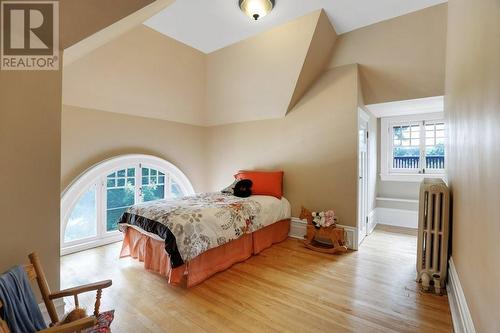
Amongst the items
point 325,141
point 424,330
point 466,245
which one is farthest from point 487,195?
point 325,141

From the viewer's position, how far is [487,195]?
1.02m

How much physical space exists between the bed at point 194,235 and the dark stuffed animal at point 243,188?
0.93ft

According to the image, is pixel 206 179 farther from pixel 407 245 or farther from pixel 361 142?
pixel 407 245

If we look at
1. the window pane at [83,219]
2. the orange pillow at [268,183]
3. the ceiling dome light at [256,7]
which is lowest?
the window pane at [83,219]

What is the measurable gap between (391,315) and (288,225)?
195 centimetres

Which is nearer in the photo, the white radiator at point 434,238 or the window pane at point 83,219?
the white radiator at point 434,238

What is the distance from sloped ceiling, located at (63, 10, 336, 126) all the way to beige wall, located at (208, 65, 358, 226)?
220mm

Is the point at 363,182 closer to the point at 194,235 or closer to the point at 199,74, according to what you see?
the point at 194,235

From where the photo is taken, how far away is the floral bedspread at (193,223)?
83.1 inches

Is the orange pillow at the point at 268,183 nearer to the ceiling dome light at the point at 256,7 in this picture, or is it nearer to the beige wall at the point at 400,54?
the beige wall at the point at 400,54

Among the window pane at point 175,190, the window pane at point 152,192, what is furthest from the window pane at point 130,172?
the window pane at point 175,190

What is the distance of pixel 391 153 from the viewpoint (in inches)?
170

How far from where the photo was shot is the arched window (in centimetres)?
291

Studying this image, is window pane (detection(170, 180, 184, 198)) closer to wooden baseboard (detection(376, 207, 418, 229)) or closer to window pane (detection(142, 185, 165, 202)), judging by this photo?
window pane (detection(142, 185, 165, 202))
